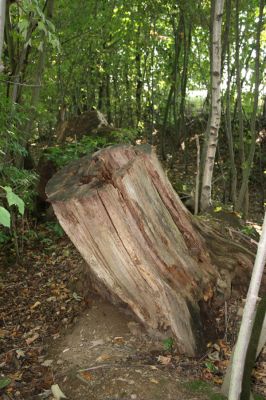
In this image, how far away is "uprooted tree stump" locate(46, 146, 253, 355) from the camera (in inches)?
130

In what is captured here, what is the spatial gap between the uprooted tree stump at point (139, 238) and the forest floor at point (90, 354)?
0.20m

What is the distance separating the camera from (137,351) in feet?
11.5

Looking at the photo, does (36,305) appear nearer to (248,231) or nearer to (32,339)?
(32,339)

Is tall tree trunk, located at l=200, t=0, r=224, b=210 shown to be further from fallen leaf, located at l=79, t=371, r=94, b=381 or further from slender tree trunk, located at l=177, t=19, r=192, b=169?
slender tree trunk, located at l=177, t=19, r=192, b=169

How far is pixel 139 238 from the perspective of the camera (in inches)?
132

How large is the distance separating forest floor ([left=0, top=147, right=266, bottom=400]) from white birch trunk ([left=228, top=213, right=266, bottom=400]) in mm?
865

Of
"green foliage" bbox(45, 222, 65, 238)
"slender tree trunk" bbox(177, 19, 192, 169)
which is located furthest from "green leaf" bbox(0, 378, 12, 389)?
"slender tree trunk" bbox(177, 19, 192, 169)

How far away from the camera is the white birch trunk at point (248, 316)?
205 cm

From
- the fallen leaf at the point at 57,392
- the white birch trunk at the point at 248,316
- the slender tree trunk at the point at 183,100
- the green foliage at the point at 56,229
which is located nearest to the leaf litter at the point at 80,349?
the fallen leaf at the point at 57,392

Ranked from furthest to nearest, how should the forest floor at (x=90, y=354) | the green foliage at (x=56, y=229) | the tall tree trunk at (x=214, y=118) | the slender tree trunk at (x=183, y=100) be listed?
the slender tree trunk at (x=183, y=100) → the green foliage at (x=56, y=229) → the tall tree trunk at (x=214, y=118) → the forest floor at (x=90, y=354)

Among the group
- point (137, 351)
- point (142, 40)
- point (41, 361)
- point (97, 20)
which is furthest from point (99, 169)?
point (142, 40)

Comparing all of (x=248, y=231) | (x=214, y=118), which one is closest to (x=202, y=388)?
(x=248, y=231)

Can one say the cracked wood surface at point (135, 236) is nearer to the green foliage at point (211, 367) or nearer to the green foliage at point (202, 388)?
the green foliage at point (211, 367)

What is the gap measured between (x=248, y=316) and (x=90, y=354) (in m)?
1.91
